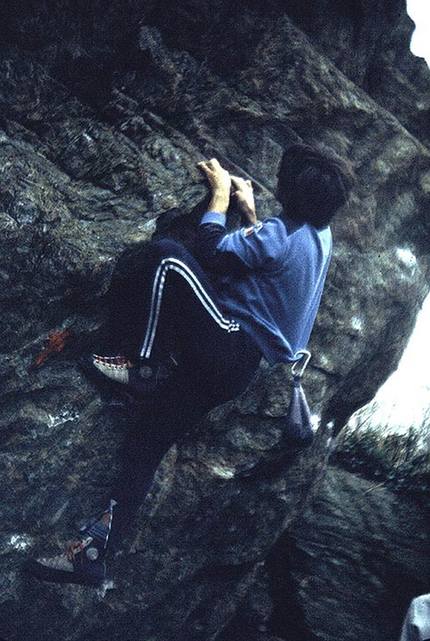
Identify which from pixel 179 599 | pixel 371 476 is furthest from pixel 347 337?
pixel 179 599

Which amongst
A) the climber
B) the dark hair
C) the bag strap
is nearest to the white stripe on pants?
the climber

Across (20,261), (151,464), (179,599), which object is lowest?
(179,599)

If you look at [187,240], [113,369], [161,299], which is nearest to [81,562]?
[113,369]

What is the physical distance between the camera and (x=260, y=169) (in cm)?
527

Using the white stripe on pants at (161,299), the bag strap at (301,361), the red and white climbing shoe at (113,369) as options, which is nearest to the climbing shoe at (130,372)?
the red and white climbing shoe at (113,369)

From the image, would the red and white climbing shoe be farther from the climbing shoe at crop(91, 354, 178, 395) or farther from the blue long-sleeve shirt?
the blue long-sleeve shirt

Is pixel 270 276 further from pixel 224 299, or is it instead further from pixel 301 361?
pixel 301 361

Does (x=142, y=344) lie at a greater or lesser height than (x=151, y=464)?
greater

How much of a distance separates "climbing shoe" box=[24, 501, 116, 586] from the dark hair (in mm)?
2902

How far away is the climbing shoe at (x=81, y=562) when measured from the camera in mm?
4941

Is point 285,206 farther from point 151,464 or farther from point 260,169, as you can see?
point 151,464

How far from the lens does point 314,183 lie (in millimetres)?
4547

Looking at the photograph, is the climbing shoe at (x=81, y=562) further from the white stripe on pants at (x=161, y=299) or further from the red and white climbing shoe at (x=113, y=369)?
Result: the white stripe on pants at (x=161, y=299)

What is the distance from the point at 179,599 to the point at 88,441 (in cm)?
203
